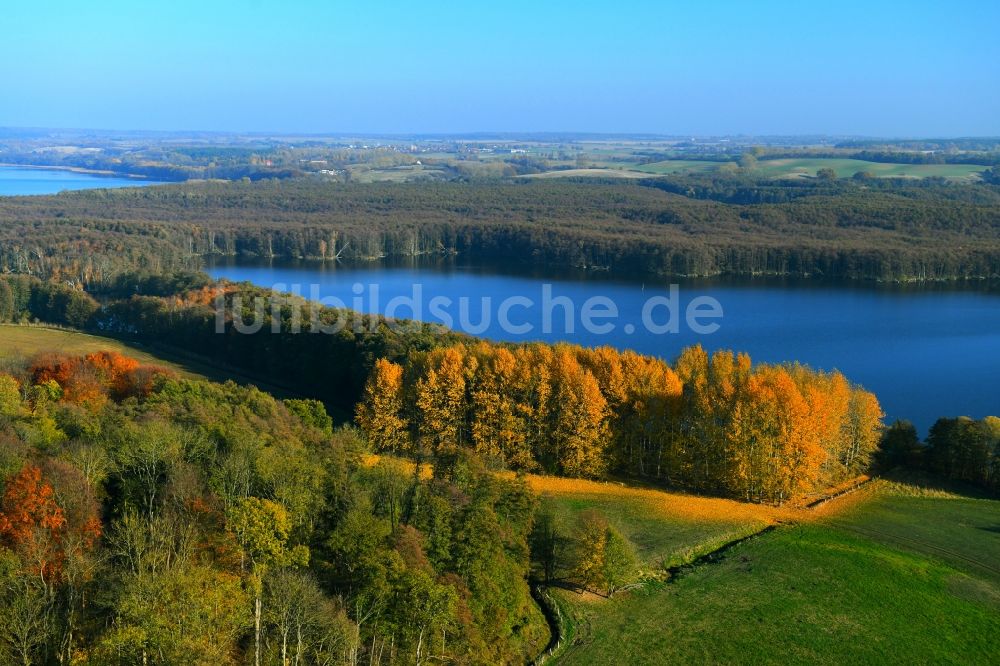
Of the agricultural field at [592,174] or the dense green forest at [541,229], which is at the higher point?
the agricultural field at [592,174]

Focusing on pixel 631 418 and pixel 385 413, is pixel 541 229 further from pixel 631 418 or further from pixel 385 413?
pixel 631 418

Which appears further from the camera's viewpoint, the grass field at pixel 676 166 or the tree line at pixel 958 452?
the grass field at pixel 676 166

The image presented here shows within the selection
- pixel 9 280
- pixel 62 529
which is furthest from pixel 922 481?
pixel 9 280

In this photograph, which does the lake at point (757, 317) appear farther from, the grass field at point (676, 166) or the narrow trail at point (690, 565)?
the grass field at point (676, 166)

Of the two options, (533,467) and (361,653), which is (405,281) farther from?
(361,653)

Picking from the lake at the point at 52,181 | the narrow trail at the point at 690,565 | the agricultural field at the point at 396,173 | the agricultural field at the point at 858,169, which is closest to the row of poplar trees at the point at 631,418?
the narrow trail at the point at 690,565

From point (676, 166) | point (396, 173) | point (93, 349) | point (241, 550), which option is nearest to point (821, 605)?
point (241, 550)

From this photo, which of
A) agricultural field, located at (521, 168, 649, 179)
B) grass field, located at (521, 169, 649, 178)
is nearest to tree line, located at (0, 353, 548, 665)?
agricultural field, located at (521, 168, 649, 179)

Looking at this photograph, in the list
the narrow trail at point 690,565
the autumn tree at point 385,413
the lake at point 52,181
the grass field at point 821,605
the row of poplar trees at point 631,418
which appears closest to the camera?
the grass field at point 821,605
